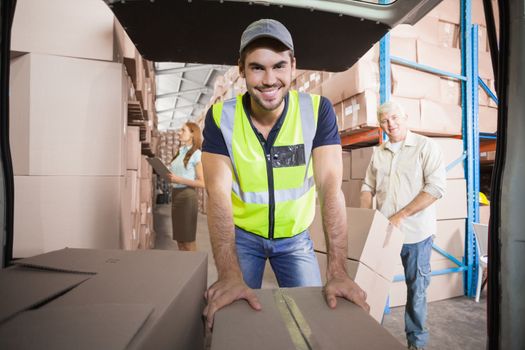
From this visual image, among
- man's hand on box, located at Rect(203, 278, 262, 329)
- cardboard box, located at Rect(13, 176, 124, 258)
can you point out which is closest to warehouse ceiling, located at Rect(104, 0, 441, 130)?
cardboard box, located at Rect(13, 176, 124, 258)

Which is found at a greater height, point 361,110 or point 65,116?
point 361,110

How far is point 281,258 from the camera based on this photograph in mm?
1363

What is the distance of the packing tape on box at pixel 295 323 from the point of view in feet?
1.94

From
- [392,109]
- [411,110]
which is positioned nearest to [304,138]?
[392,109]

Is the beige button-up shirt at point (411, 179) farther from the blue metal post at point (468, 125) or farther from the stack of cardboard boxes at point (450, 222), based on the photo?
the blue metal post at point (468, 125)

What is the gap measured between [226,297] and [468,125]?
331 cm

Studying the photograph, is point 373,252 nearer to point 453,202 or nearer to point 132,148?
point 453,202

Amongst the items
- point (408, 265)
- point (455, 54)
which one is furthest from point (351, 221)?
point (455, 54)

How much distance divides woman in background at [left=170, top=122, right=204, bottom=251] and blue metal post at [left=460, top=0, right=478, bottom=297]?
2.77 m

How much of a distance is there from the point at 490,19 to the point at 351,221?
1.64m

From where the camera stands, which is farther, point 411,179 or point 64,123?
point 411,179

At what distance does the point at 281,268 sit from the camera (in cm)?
136

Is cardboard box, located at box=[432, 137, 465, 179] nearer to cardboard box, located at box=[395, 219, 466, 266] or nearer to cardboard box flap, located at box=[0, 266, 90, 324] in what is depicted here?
cardboard box, located at box=[395, 219, 466, 266]

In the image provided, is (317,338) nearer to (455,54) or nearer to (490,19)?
(490,19)
